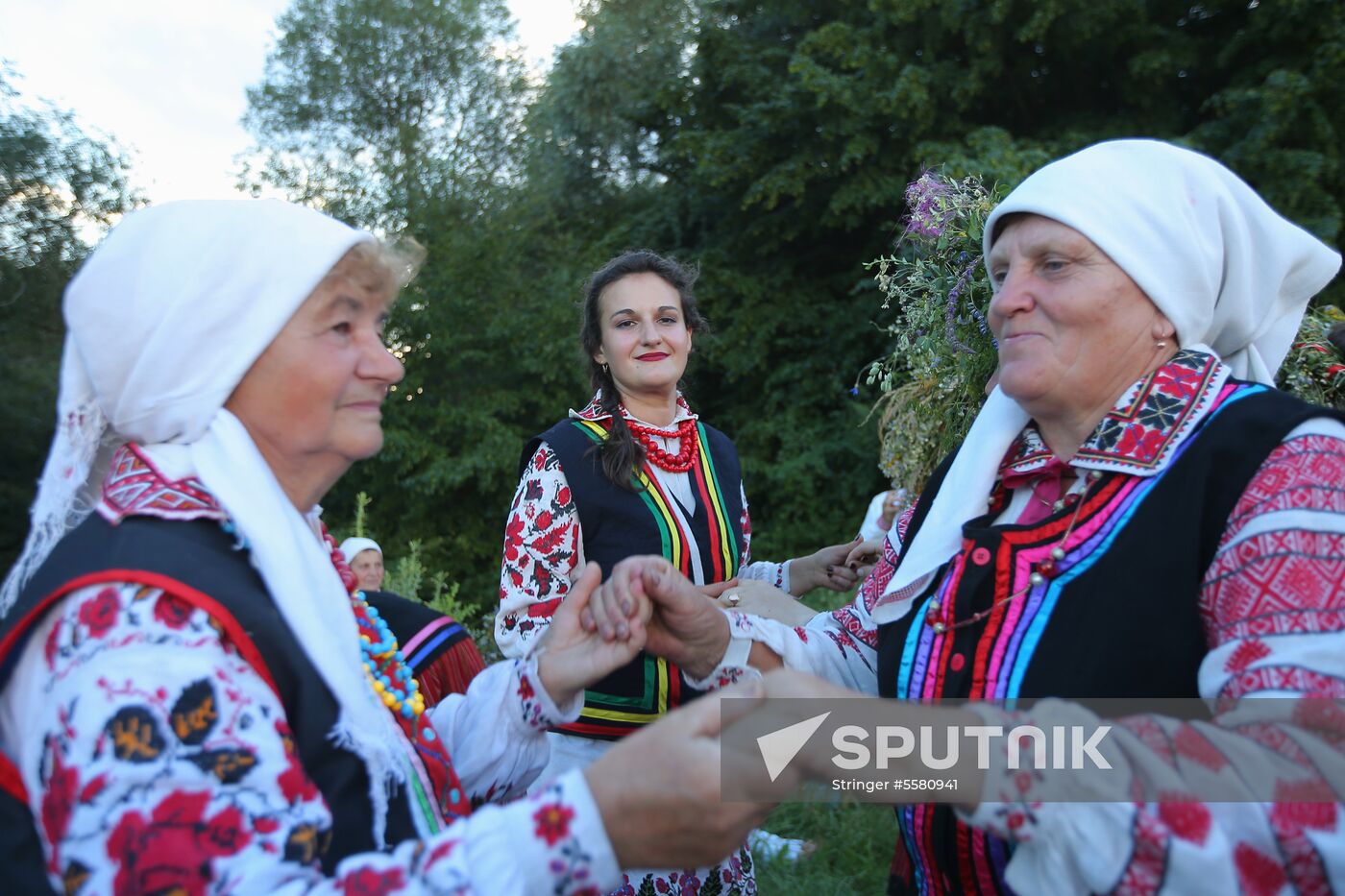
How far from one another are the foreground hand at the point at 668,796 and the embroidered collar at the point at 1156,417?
0.91m

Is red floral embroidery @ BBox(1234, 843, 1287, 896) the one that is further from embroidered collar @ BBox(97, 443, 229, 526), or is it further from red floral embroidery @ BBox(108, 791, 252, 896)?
embroidered collar @ BBox(97, 443, 229, 526)

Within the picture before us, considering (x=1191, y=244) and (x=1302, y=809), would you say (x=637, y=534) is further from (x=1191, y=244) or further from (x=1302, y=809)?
(x=1302, y=809)

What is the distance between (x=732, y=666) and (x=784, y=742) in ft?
2.54

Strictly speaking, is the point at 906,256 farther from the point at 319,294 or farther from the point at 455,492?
the point at 455,492

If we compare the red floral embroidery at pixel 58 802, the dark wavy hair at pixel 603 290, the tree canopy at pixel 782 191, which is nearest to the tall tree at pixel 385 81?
the tree canopy at pixel 782 191

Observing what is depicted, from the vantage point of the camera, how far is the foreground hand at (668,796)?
1.19 metres

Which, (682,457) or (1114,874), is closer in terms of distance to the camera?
(1114,874)

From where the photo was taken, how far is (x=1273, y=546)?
1.38 metres

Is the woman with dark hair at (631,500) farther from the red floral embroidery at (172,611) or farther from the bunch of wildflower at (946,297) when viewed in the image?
the red floral embroidery at (172,611)

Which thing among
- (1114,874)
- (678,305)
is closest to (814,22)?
(678,305)

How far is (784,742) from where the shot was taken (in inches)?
51.6

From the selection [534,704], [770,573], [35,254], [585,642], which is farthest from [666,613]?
[35,254]

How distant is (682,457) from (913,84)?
8.47 metres

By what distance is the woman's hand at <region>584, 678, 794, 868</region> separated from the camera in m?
1.19
